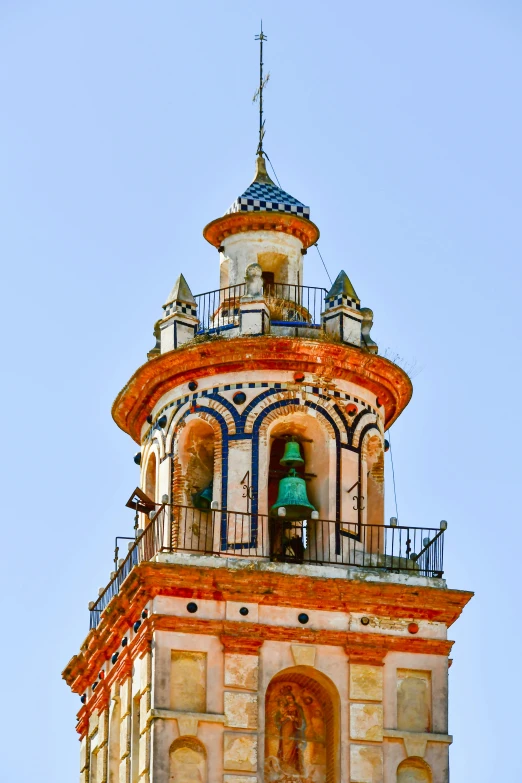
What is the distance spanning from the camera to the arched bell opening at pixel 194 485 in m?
40.6

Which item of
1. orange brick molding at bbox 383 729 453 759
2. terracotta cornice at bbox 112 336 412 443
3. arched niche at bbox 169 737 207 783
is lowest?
arched niche at bbox 169 737 207 783

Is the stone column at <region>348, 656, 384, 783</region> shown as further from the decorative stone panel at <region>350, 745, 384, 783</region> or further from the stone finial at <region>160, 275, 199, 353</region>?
the stone finial at <region>160, 275, 199, 353</region>

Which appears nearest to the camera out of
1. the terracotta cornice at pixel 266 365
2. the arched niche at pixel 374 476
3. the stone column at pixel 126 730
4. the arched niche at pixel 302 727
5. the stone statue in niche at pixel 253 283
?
the arched niche at pixel 302 727

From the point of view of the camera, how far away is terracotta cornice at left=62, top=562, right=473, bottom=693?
39.2 metres

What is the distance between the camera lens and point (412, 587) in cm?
Result: 3978

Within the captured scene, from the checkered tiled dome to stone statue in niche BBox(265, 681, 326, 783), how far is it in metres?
7.66

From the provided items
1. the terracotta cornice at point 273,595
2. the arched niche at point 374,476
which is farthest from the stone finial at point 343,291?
the terracotta cornice at point 273,595

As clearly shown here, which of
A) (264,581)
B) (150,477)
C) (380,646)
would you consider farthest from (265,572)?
(150,477)

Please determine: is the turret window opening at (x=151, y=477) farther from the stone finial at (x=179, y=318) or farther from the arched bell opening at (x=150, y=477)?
the stone finial at (x=179, y=318)

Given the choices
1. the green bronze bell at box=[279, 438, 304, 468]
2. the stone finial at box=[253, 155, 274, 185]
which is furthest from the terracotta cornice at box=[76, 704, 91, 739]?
the stone finial at box=[253, 155, 274, 185]

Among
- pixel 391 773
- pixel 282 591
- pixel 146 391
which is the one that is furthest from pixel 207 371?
pixel 391 773

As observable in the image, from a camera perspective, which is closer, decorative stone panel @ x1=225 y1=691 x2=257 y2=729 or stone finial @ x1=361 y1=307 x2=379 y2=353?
decorative stone panel @ x1=225 y1=691 x2=257 y2=729

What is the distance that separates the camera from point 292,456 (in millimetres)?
40969

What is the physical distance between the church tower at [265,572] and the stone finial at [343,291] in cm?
5
